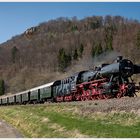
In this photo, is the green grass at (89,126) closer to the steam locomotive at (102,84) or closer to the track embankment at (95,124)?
the track embankment at (95,124)

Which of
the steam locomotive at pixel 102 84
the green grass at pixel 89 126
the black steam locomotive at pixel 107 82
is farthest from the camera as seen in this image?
the steam locomotive at pixel 102 84

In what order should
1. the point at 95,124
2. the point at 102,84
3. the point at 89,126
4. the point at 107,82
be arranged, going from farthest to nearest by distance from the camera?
the point at 102,84 → the point at 107,82 → the point at 95,124 → the point at 89,126

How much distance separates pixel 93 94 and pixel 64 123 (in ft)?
47.5

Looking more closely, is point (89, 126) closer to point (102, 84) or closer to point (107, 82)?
point (107, 82)

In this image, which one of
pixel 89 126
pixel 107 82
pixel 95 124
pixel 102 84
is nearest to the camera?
pixel 89 126

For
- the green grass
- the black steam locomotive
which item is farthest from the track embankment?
the black steam locomotive

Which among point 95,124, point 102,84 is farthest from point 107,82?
point 95,124

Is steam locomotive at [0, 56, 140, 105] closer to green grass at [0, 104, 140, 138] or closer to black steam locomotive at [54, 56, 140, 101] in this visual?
black steam locomotive at [54, 56, 140, 101]

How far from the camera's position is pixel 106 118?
23344 mm

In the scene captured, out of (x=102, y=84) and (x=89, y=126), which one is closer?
(x=89, y=126)

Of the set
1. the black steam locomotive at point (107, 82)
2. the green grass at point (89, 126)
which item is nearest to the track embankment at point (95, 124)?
the green grass at point (89, 126)

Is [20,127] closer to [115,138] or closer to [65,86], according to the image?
[115,138]

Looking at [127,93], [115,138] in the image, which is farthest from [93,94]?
[115,138]

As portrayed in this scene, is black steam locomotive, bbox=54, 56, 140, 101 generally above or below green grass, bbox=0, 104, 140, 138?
above
